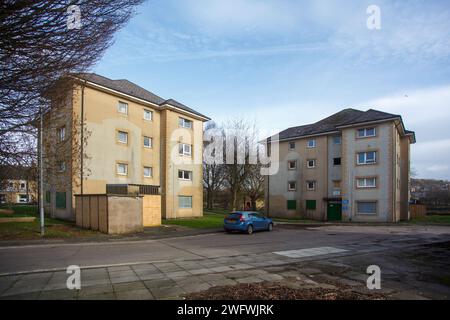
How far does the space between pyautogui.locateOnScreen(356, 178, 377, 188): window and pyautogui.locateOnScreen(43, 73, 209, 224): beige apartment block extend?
17165mm

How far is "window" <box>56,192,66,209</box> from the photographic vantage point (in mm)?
24047

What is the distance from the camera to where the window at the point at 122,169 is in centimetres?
2631

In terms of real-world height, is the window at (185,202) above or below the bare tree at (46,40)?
below

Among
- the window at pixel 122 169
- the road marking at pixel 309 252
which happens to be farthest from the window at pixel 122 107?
the road marking at pixel 309 252

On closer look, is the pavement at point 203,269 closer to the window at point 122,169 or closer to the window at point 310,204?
the window at point 122,169

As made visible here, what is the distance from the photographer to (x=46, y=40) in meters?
5.92

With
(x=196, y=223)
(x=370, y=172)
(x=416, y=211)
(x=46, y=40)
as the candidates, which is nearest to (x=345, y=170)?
(x=370, y=172)

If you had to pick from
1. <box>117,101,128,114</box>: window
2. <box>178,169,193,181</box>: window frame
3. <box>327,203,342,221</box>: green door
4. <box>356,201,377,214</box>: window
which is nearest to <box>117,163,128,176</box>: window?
<box>117,101,128,114</box>: window

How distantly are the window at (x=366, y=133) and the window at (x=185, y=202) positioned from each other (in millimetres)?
19819

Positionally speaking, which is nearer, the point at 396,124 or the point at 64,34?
the point at 64,34
